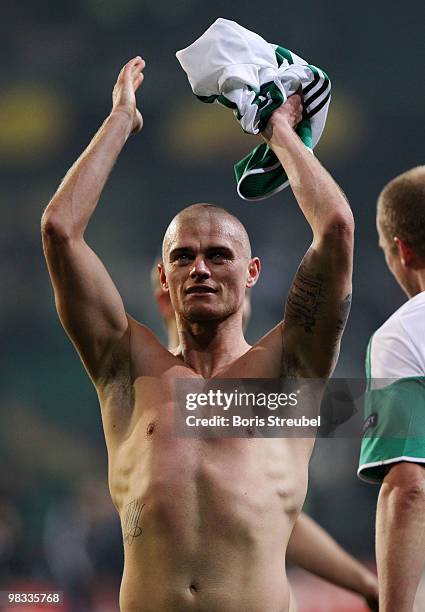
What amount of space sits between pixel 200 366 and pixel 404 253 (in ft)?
1.55

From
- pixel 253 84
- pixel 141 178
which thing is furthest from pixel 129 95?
pixel 141 178

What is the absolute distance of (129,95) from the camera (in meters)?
1.95

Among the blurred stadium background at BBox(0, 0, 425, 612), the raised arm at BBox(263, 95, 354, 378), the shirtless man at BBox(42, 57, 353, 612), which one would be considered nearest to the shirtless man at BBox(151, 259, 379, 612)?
the shirtless man at BBox(42, 57, 353, 612)

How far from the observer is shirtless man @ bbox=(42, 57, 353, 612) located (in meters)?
1.68

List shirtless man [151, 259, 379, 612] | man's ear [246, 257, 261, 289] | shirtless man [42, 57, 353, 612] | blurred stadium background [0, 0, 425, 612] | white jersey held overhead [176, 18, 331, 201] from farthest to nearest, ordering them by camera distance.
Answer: blurred stadium background [0, 0, 425, 612], shirtless man [151, 259, 379, 612], man's ear [246, 257, 261, 289], white jersey held overhead [176, 18, 331, 201], shirtless man [42, 57, 353, 612]

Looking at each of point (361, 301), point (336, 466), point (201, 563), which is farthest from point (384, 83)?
point (201, 563)

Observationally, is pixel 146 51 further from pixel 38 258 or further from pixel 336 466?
pixel 336 466

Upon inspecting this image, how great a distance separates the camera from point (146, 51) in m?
4.55

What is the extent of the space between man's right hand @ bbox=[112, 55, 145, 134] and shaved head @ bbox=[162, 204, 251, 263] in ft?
0.72

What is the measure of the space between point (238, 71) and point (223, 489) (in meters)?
0.81

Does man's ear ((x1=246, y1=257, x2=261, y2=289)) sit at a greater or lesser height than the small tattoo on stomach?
greater

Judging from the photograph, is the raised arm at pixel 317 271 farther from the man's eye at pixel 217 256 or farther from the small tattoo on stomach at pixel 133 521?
the small tattoo on stomach at pixel 133 521

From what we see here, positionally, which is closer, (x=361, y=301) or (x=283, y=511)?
(x=283, y=511)

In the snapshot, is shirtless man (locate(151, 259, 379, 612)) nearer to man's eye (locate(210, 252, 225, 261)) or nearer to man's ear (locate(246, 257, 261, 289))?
man's ear (locate(246, 257, 261, 289))
